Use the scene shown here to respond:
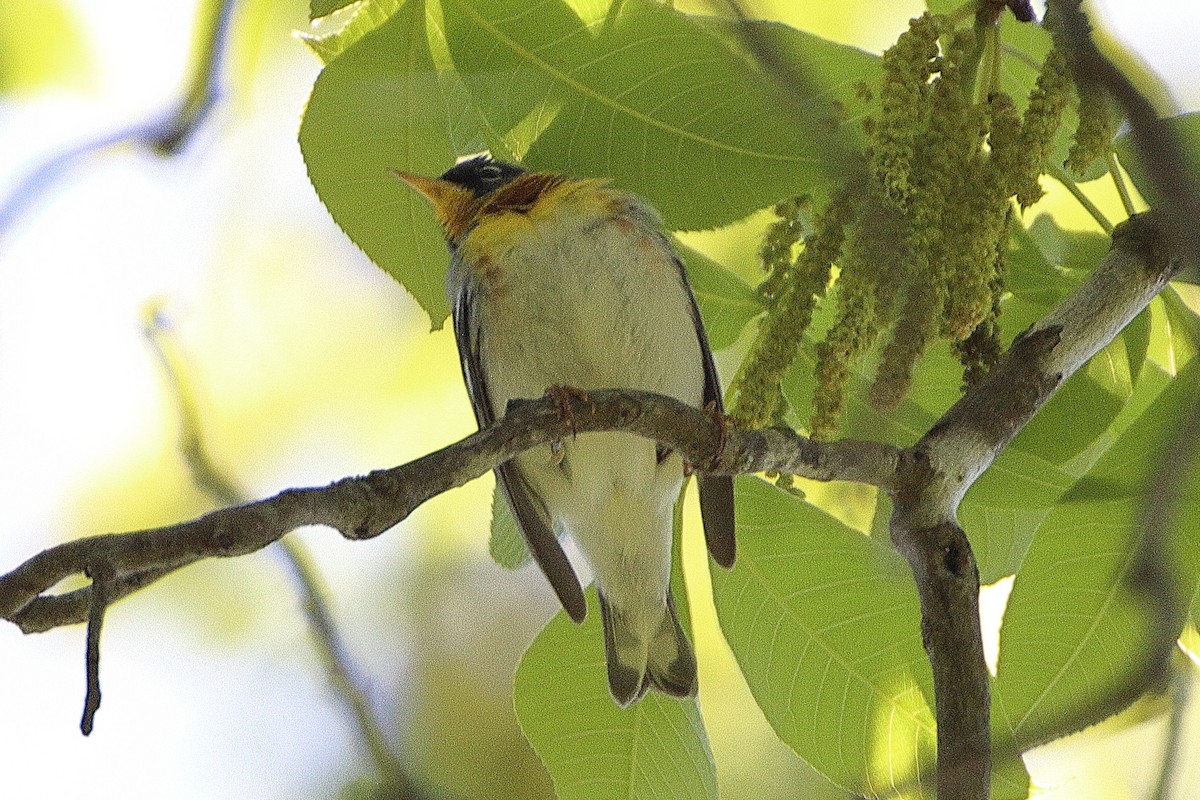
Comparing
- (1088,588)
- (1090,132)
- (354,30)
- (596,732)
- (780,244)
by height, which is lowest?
(596,732)

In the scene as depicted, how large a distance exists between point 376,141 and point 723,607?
38.2 inches

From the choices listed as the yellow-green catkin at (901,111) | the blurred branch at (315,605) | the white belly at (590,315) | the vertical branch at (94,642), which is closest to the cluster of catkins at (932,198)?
the yellow-green catkin at (901,111)

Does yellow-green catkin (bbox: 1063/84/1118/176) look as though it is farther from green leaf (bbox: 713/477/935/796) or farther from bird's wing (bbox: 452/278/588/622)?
bird's wing (bbox: 452/278/588/622)

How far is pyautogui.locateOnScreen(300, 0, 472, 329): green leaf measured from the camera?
6.67 feet

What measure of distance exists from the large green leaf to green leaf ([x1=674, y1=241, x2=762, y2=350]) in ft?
2.06

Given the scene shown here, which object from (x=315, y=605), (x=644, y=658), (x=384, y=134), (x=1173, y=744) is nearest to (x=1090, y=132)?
(x=1173, y=744)

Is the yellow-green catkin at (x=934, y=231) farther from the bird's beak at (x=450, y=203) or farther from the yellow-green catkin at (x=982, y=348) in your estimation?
the bird's beak at (x=450, y=203)

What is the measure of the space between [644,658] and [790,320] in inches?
31.8

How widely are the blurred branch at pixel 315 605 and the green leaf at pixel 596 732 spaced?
0.47m

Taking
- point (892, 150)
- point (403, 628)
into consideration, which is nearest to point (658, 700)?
point (892, 150)

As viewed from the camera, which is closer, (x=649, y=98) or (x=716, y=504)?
(x=649, y=98)

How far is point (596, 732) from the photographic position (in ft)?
7.39

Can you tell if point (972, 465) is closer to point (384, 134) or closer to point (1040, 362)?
point (1040, 362)

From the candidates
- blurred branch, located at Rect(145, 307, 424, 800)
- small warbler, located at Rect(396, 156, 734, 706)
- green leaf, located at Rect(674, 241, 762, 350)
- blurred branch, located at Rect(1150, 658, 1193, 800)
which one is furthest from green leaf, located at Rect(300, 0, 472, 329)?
blurred branch, located at Rect(1150, 658, 1193, 800)
